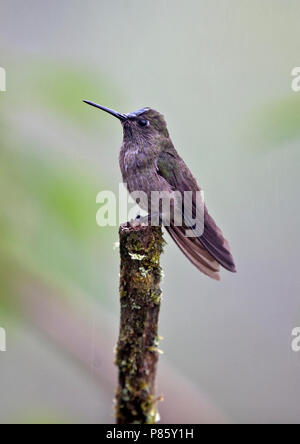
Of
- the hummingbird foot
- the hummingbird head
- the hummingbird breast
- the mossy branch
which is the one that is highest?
the hummingbird head

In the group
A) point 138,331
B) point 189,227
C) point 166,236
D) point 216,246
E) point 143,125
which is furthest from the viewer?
point 166,236

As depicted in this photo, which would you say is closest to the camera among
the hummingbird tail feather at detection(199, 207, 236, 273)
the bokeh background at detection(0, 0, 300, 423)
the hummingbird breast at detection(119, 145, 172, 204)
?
the bokeh background at detection(0, 0, 300, 423)

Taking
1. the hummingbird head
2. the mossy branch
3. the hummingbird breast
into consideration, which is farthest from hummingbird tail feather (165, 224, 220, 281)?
the mossy branch

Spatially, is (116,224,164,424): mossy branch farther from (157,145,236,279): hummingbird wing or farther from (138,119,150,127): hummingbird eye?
(138,119,150,127): hummingbird eye

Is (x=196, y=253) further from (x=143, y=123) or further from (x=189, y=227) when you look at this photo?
(x=143, y=123)

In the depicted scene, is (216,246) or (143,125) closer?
(216,246)

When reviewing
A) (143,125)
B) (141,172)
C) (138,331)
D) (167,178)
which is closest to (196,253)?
(167,178)

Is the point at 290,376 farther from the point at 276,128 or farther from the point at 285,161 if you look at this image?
the point at 276,128

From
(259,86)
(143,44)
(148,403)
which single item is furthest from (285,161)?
(148,403)
